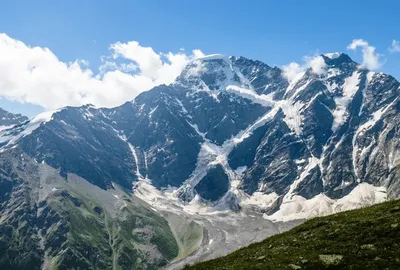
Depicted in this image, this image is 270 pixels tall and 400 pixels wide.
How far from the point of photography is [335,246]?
106ft

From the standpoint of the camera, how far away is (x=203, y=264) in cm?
3819

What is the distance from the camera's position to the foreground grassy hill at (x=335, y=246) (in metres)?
29.5

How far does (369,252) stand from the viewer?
2995cm

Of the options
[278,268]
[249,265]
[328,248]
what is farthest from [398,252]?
[249,265]

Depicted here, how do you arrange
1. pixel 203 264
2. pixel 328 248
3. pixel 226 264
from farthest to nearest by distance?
pixel 203 264
pixel 226 264
pixel 328 248

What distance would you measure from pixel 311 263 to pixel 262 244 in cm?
1085

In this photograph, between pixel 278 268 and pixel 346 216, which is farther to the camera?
pixel 346 216

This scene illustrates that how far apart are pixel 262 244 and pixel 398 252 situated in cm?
1405

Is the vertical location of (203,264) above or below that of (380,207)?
below

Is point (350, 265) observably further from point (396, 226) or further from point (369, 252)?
point (396, 226)

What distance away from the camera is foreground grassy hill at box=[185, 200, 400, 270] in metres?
29.5

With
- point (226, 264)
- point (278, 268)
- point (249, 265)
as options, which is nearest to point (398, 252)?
point (278, 268)

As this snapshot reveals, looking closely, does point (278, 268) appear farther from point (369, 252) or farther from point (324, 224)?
point (324, 224)

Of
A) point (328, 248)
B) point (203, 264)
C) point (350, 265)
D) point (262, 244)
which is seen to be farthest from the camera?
point (262, 244)
